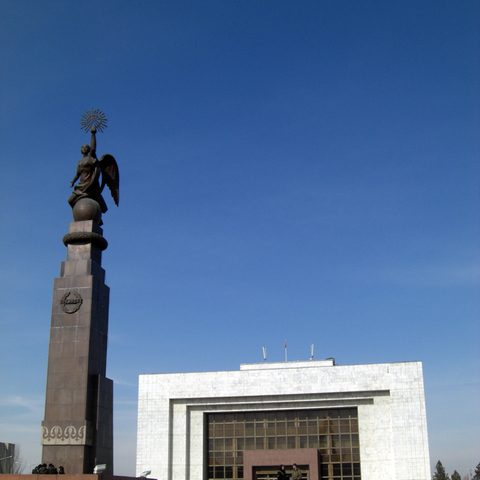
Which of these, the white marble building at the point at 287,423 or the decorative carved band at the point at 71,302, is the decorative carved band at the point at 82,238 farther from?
the white marble building at the point at 287,423

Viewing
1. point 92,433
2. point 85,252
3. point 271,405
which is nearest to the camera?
point 92,433

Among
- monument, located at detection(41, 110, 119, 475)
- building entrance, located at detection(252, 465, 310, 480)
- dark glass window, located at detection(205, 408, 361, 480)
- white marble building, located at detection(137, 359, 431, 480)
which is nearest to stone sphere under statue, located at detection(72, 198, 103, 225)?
monument, located at detection(41, 110, 119, 475)

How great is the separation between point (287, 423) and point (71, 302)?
2127 centimetres

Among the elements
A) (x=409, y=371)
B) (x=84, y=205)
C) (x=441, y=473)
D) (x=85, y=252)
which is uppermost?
(x=84, y=205)

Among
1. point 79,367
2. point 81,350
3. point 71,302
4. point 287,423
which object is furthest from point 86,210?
point 287,423

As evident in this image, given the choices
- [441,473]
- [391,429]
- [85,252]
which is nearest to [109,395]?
[85,252]

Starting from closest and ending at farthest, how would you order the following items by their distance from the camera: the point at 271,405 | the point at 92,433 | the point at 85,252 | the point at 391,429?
the point at 92,433
the point at 85,252
the point at 391,429
the point at 271,405

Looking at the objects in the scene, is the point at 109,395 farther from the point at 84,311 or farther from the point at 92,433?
the point at 84,311

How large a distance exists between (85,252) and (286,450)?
69.2ft

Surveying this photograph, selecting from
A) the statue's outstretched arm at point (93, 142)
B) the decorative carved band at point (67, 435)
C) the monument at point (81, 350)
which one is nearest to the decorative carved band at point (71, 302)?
the monument at point (81, 350)

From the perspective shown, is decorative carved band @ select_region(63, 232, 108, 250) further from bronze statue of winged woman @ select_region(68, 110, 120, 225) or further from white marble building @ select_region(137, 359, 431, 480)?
white marble building @ select_region(137, 359, 431, 480)

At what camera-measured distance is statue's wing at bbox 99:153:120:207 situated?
2242 centimetres

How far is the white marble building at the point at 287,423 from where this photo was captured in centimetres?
3481

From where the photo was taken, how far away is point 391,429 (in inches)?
1371
